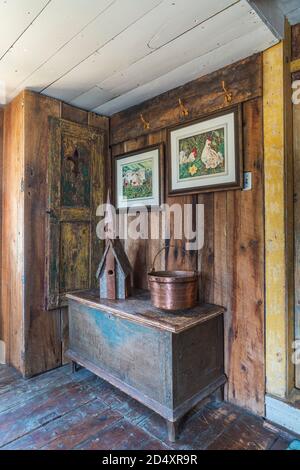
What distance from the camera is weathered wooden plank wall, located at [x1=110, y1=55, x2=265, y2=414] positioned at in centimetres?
148

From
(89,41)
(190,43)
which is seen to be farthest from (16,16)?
(190,43)

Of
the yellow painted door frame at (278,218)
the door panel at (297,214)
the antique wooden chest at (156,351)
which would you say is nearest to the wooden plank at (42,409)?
the antique wooden chest at (156,351)

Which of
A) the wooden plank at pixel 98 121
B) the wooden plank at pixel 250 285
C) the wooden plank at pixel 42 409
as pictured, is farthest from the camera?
the wooden plank at pixel 98 121

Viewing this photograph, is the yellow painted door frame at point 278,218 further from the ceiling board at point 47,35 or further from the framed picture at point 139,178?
the ceiling board at point 47,35

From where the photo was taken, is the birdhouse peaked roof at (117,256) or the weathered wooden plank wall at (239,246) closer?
the weathered wooden plank wall at (239,246)

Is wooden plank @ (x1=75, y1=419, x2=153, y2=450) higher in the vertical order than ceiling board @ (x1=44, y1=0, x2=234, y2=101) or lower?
lower

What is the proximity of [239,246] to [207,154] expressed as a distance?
593 mm

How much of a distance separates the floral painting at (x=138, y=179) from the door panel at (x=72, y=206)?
0.78 ft

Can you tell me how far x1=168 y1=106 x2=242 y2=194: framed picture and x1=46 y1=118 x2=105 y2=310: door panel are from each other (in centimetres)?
71

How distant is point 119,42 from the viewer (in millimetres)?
1400

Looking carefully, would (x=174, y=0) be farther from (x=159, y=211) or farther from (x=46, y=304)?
(x=46, y=304)

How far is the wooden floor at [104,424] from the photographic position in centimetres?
128

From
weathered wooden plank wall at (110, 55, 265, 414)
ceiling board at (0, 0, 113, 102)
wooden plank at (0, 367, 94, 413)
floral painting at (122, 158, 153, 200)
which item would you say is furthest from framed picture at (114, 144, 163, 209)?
wooden plank at (0, 367, 94, 413)

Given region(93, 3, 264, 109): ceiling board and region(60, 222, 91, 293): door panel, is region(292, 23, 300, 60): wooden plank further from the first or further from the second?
region(60, 222, 91, 293): door panel
